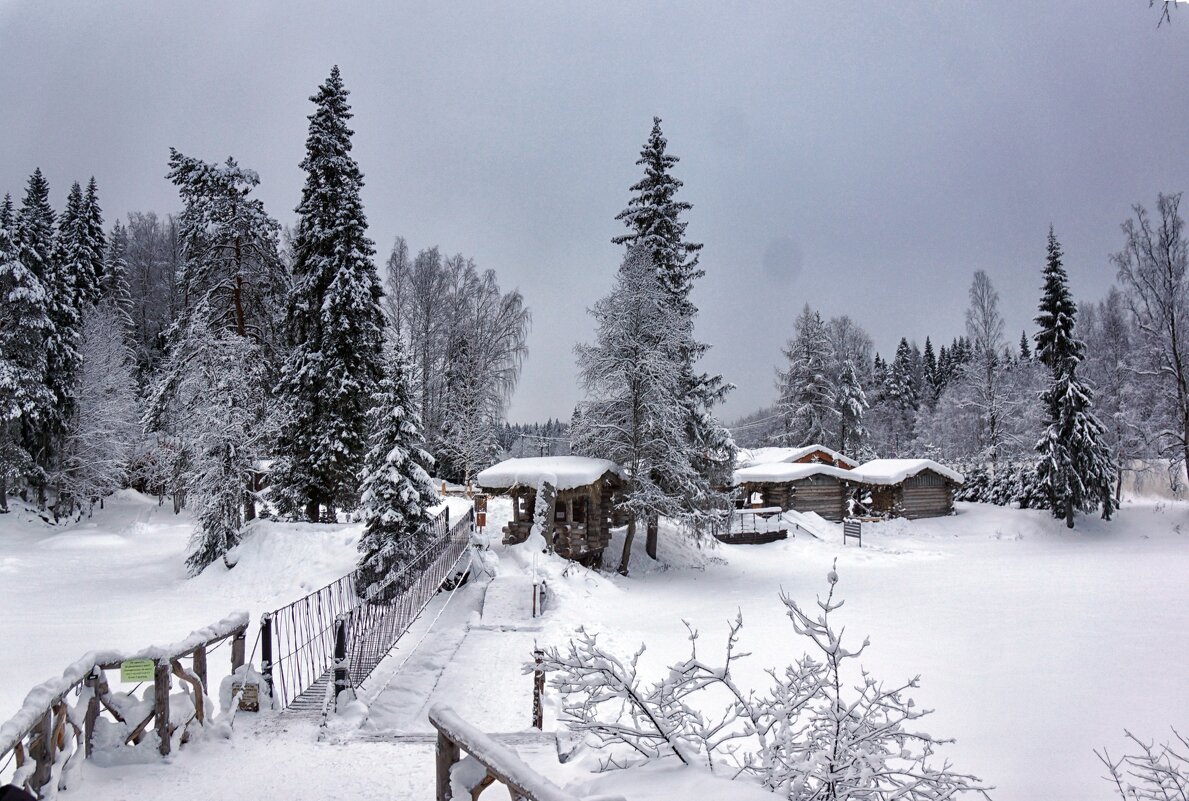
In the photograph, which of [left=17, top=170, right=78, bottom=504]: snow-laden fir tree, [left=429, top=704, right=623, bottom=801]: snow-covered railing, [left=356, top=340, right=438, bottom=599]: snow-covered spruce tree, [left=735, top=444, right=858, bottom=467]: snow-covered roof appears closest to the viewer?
[left=429, top=704, right=623, bottom=801]: snow-covered railing

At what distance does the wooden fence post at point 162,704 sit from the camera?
18.8ft

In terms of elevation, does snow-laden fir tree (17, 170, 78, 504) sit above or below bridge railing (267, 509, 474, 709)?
above

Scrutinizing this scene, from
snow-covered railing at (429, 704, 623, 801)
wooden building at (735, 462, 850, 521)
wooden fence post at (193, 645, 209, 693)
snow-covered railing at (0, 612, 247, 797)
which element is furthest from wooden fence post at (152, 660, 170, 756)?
wooden building at (735, 462, 850, 521)

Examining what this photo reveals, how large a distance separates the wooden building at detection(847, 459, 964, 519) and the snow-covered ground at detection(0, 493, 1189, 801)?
20.5 ft

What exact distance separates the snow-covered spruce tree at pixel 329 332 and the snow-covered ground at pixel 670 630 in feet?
6.09

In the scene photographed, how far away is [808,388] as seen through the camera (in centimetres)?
4347

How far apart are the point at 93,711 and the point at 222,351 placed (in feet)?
54.1

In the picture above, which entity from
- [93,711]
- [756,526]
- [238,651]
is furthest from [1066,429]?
[93,711]

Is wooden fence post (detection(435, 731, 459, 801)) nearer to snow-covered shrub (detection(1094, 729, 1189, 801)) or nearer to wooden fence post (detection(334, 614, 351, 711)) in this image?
snow-covered shrub (detection(1094, 729, 1189, 801))

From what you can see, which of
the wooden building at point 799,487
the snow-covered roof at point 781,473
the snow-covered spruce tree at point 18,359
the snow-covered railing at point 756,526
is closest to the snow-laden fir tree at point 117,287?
the snow-covered spruce tree at point 18,359

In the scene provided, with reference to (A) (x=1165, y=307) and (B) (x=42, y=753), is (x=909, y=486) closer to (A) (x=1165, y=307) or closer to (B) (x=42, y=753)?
(A) (x=1165, y=307)

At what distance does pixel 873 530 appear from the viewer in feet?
104

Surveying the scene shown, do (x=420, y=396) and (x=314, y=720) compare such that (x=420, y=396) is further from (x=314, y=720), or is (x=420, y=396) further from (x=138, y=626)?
(x=314, y=720)

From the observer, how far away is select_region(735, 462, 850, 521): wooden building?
33469mm
